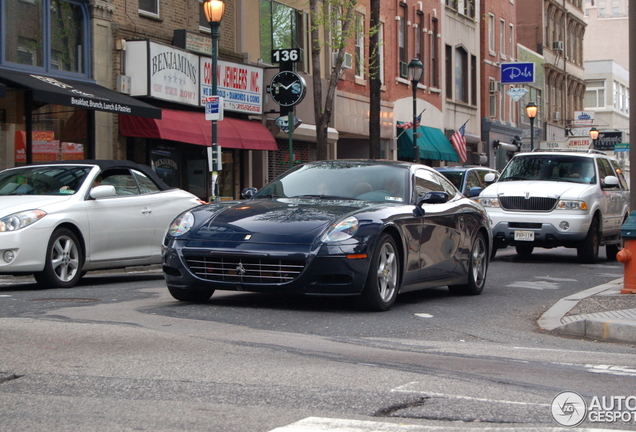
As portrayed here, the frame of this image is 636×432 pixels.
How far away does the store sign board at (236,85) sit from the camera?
82.8 ft

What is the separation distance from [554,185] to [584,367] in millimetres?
11159

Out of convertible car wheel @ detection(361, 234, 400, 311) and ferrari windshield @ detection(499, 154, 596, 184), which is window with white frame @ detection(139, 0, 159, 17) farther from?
convertible car wheel @ detection(361, 234, 400, 311)

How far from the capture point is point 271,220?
855 cm

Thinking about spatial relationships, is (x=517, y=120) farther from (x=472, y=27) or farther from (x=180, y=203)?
(x=180, y=203)

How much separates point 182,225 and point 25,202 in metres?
2.82

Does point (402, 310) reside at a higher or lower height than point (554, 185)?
lower

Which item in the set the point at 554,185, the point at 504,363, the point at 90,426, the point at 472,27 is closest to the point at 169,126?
the point at 554,185

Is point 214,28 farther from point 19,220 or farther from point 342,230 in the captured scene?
point 342,230

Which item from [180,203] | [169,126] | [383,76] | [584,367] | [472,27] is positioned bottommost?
[584,367]

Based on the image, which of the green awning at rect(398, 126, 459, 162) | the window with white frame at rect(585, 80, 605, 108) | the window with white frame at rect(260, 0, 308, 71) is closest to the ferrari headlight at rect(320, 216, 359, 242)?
the window with white frame at rect(260, 0, 308, 71)

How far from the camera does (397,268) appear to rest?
906 cm

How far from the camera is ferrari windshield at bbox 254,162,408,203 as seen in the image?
955 centimetres

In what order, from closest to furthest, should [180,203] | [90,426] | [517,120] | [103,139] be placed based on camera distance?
[90,426], [180,203], [103,139], [517,120]

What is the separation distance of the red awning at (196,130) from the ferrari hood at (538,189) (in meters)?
8.52
